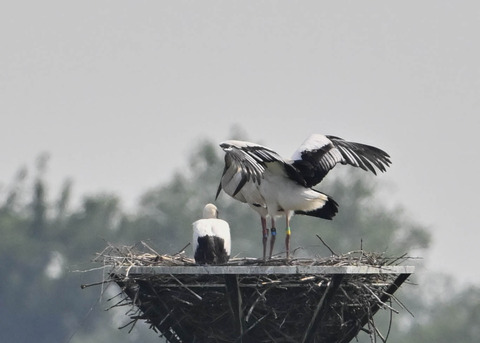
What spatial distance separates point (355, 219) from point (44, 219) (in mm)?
9057

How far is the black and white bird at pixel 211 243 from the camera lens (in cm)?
1403

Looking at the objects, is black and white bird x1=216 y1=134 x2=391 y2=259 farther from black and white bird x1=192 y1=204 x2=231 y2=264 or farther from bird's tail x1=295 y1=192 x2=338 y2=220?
black and white bird x1=192 y1=204 x2=231 y2=264

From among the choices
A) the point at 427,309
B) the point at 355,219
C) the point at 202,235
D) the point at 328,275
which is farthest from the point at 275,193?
the point at 355,219

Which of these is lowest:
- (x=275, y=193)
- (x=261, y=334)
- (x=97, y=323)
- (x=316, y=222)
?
(x=97, y=323)

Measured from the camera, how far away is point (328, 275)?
43.0ft

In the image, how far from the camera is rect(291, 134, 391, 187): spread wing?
14.7 metres

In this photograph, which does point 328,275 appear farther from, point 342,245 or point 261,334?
point 342,245

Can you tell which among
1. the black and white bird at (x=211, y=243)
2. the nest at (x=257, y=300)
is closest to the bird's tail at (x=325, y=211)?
the black and white bird at (x=211, y=243)

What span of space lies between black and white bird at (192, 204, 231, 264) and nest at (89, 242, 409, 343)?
7.2 inches

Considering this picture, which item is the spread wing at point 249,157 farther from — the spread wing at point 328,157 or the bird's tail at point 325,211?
the bird's tail at point 325,211

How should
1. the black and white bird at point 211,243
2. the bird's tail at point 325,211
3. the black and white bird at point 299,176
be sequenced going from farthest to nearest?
the bird's tail at point 325,211 < the black and white bird at point 299,176 < the black and white bird at point 211,243

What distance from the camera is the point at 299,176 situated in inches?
580

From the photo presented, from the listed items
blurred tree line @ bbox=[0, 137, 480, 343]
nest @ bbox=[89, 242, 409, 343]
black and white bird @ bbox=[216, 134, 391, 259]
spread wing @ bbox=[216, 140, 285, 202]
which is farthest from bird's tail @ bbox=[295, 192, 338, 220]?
blurred tree line @ bbox=[0, 137, 480, 343]

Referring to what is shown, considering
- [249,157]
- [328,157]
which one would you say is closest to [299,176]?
[328,157]
